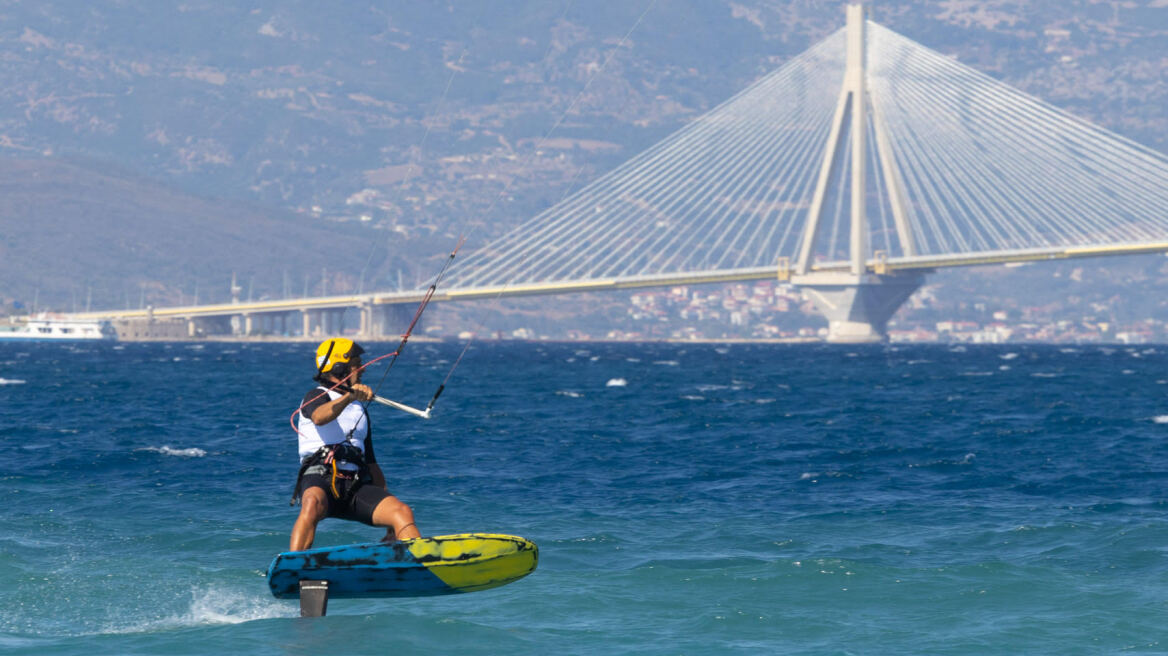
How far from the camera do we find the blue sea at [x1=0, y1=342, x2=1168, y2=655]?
1248cm

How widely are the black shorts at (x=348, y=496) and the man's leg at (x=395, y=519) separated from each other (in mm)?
41

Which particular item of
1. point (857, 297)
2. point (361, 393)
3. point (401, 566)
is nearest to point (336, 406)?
point (361, 393)

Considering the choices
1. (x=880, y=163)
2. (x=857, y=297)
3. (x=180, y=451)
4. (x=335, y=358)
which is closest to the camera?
(x=335, y=358)

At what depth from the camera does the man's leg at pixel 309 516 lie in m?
11.3

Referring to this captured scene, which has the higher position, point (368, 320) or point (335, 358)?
point (368, 320)

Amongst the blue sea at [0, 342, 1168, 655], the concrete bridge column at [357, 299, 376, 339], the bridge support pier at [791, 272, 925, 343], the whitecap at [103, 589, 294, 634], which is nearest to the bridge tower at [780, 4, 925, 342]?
the bridge support pier at [791, 272, 925, 343]

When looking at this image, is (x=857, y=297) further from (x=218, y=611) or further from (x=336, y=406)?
(x=336, y=406)

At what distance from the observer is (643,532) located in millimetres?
17672

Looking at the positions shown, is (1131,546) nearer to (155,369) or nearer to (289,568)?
(289,568)

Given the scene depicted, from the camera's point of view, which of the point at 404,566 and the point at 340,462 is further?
the point at 340,462

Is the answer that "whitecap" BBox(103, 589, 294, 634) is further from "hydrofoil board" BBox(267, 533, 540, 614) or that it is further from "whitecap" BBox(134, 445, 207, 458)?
"whitecap" BBox(134, 445, 207, 458)

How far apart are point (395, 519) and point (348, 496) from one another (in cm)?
39

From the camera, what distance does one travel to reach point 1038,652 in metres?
12.0

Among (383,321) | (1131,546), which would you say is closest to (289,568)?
(1131,546)
